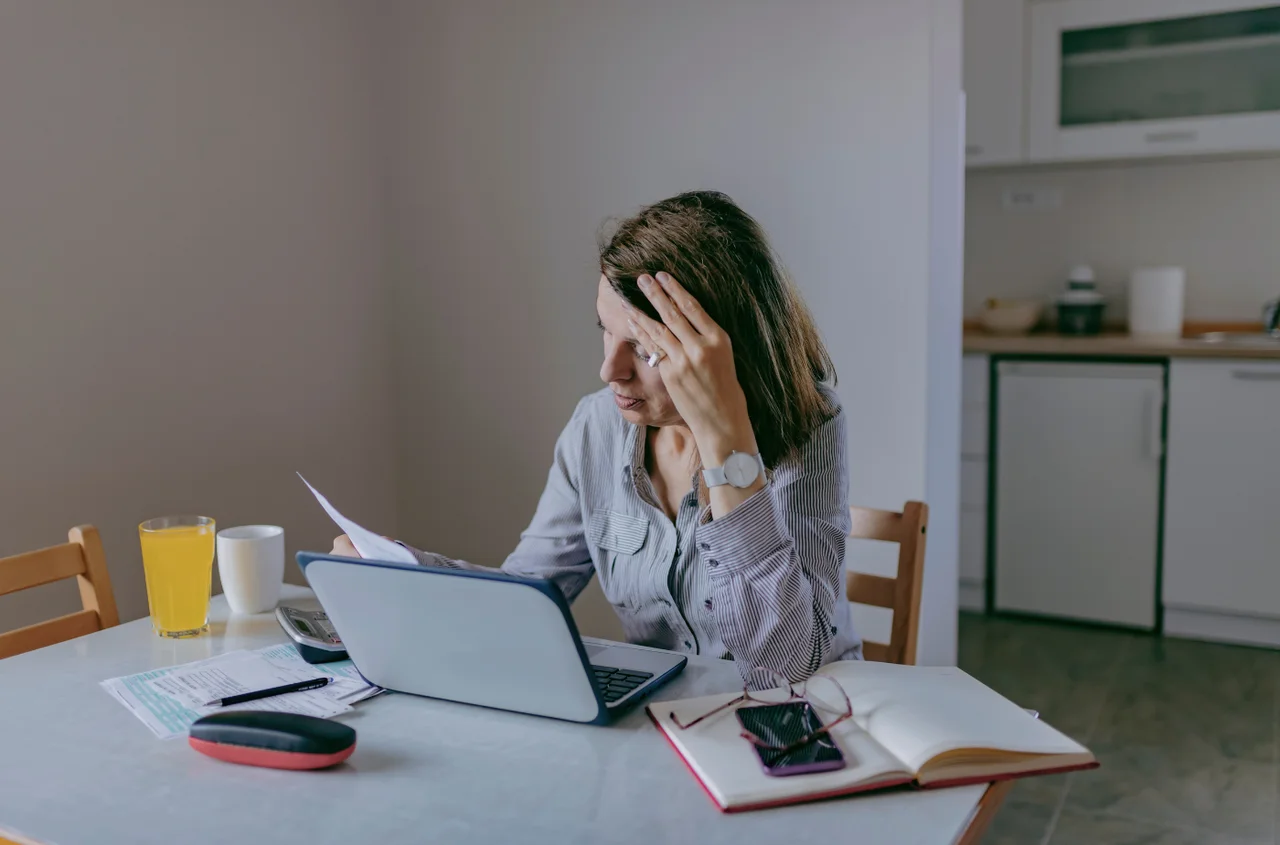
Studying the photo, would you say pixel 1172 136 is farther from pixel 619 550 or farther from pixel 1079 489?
pixel 619 550

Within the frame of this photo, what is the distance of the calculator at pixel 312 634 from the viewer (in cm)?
120

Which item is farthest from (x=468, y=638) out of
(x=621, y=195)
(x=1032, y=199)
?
(x=1032, y=199)

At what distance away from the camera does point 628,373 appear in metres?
1.33

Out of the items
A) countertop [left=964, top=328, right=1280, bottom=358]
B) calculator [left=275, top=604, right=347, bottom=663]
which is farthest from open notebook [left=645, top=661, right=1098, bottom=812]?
countertop [left=964, top=328, right=1280, bottom=358]

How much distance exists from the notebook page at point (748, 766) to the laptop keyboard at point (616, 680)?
0.08 metres

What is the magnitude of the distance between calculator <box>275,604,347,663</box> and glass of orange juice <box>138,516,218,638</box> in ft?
0.31

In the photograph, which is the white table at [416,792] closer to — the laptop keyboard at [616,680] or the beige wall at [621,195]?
the laptop keyboard at [616,680]

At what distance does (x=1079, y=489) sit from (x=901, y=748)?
266cm

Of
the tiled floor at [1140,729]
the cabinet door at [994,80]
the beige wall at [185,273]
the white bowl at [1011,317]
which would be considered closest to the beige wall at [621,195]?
the beige wall at [185,273]

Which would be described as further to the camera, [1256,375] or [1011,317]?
[1011,317]

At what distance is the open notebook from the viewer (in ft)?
2.78

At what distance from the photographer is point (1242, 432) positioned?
3.07 m

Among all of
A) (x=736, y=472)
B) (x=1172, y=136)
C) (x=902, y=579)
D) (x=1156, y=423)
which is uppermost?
(x=1172, y=136)

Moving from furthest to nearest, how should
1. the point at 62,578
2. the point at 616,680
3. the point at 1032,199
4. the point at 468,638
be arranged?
the point at 1032,199
the point at 62,578
the point at 616,680
the point at 468,638
